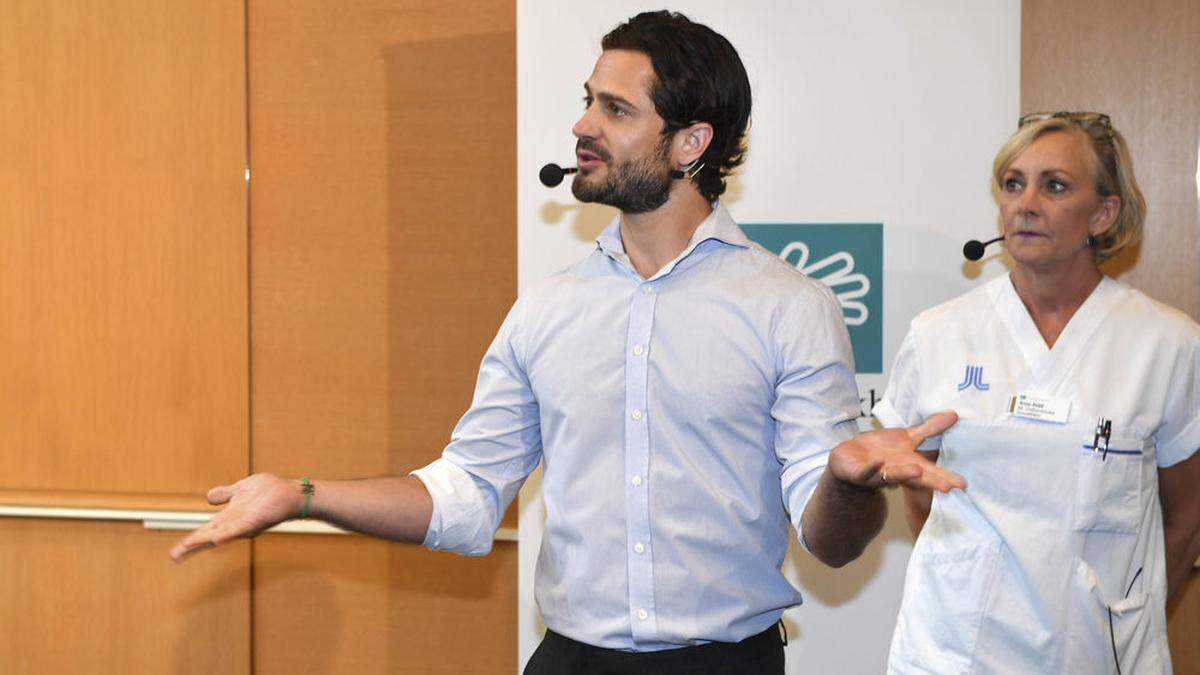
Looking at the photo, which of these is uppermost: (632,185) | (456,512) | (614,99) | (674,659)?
(614,99)

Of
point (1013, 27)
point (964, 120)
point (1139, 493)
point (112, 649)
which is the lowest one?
point (112, 649)

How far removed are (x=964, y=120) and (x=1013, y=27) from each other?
8.1 inches

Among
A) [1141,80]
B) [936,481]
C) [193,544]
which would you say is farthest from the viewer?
[1141,80]

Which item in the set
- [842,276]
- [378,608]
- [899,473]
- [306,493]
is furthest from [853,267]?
[378,608]

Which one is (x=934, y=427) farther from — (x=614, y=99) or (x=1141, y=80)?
(x=1141, y=80)

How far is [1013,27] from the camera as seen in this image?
2.38 metres

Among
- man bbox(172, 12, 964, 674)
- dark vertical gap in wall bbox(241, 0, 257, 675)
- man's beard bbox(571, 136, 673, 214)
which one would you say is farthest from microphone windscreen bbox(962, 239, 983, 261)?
dark vertical gap in wall bbox(241, 0, 257, 675)

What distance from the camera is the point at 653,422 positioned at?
72.3 inches

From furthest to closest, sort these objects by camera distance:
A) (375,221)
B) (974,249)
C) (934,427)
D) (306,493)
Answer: (375,221) → (974,249) → (306,493) → (934,427)

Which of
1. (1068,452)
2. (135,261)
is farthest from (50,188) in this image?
(1068,452)

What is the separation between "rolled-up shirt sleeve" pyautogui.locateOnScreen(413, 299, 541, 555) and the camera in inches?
76.6

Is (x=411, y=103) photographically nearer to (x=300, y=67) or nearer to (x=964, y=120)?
(x=300, y=67)

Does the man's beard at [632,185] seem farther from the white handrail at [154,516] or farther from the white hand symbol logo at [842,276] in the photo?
the white handrail at [154,516]

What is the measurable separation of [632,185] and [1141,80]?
1.24m
